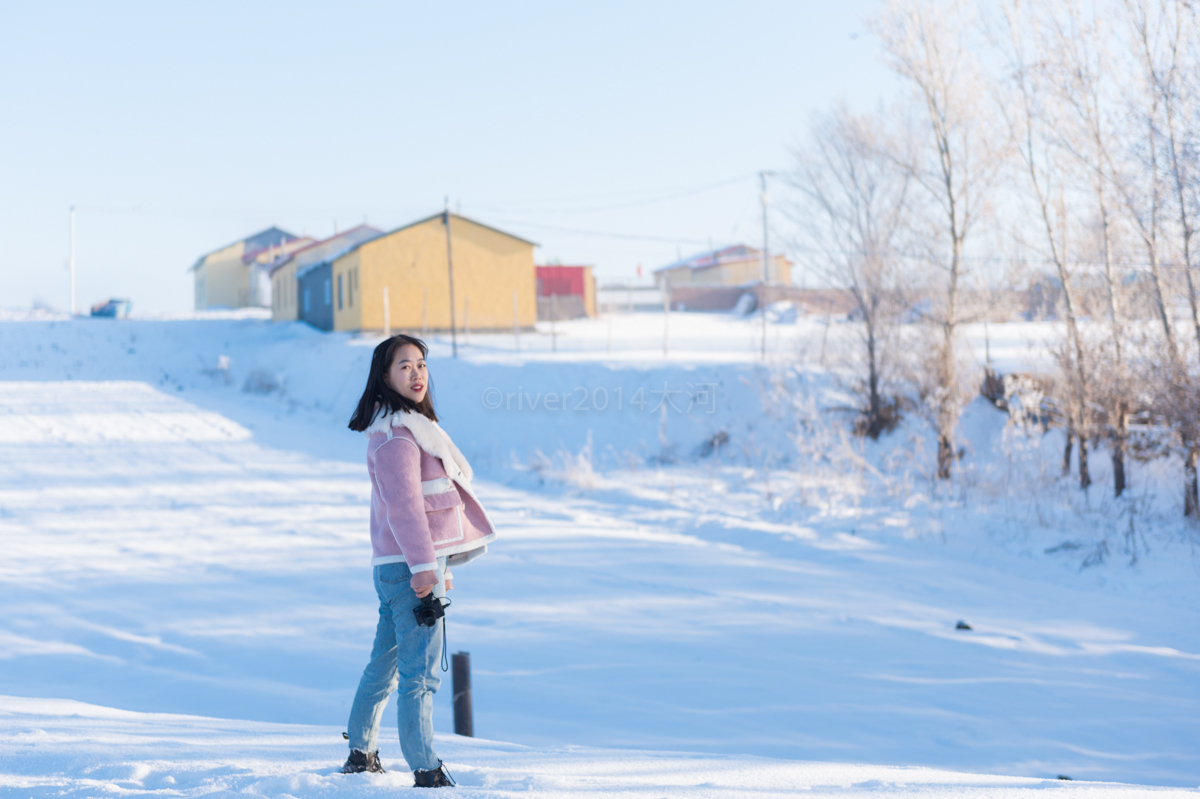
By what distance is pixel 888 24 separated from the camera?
13289 millimetres

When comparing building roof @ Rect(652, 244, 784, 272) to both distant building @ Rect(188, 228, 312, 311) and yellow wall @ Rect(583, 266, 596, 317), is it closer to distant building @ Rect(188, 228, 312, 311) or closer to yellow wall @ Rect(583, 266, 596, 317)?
yellow wall @ Rect(583, 266, 596, 317)

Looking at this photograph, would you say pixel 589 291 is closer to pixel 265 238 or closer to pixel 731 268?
pixel 731 268

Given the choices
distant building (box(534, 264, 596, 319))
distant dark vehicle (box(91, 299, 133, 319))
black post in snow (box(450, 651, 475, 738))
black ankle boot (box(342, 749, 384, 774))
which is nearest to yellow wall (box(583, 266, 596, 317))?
distant building (box(534, 264, 596, 319))

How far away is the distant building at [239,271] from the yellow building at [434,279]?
2776cm

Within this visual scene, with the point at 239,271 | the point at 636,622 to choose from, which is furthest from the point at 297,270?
the point at 636,622

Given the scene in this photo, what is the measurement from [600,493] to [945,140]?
7.41m

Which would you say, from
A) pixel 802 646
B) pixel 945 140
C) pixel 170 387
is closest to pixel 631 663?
pixel 802 646

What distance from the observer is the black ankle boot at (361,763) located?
3.07m

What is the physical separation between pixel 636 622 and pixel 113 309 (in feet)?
148

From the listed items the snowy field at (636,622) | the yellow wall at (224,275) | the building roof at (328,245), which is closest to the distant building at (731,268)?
the building roof at (328,245)

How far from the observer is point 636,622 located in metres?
6.47

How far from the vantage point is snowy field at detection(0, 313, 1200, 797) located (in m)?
3.51

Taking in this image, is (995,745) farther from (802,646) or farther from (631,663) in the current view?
(631,663)

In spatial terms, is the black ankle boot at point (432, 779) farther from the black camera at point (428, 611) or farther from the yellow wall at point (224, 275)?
the yellow wall at point (224, 275)
